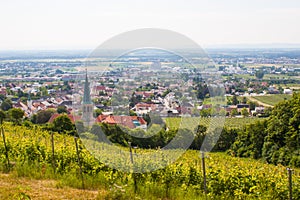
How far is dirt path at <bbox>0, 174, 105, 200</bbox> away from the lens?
546 centimetres

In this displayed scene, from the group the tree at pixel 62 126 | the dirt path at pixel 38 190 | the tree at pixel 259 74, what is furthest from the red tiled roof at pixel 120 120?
the tree at pixel 259 74

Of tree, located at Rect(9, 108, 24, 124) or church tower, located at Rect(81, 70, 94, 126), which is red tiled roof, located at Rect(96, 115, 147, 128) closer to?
church tower, located at Rect(81, 70, 94, 126)

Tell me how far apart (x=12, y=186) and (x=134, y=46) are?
3.11m

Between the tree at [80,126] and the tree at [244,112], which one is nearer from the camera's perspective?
the tree at [80,126]

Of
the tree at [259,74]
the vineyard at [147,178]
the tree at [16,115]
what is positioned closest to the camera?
the vineyard at [147,178]

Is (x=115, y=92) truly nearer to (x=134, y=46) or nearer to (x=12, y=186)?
(x=134, y=46)

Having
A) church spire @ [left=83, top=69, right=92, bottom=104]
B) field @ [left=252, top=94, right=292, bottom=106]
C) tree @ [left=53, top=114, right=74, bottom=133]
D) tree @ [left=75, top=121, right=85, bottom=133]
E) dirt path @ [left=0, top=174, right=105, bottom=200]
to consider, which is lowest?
field @ [left=252, top=94, right=292, bottom=106]

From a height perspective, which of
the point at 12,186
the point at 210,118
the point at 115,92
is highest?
the point at 115,92

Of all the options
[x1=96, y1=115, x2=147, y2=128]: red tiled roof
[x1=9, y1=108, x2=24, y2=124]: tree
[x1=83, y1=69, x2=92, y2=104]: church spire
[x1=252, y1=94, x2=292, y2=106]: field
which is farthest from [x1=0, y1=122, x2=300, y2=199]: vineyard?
[x1=252, y1=94, x2=292, y2=106]: field

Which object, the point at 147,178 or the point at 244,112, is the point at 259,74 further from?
the point at 147,178

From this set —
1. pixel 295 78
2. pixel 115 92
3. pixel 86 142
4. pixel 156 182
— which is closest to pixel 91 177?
Result: pixel 86 142

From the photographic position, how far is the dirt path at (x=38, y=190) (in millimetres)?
5465

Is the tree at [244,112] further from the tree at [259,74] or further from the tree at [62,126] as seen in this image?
the tree at [259,74]

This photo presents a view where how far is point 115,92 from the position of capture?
558cm
